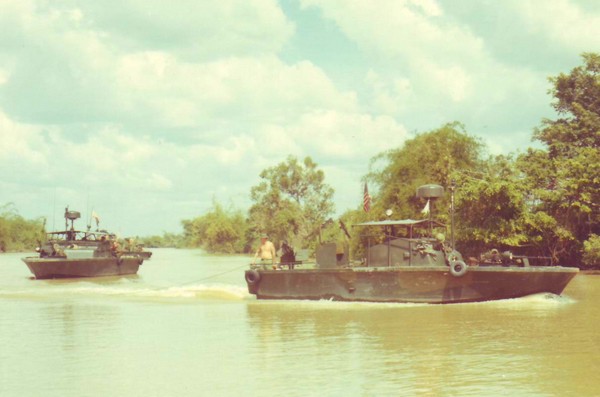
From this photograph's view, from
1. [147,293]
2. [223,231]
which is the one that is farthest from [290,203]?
[147,293]

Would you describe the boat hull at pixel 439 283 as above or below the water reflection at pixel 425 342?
above

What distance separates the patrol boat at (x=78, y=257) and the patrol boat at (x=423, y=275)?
16527 mm

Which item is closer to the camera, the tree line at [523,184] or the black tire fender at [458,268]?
the black tire fender at [458,268]

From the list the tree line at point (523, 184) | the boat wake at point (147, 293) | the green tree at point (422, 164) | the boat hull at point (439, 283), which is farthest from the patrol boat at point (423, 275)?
the green tree at point (422, 164)

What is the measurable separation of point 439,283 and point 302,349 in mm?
6953

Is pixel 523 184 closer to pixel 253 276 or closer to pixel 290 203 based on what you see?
pixel 253 276

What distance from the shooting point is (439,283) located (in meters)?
18.5

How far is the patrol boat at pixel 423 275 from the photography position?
18266mm

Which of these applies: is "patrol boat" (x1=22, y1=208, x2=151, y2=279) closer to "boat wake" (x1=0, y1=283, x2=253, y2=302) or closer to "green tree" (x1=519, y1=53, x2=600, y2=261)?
"boat wake" (x1=0, y1=283, x2=253, y2=302)

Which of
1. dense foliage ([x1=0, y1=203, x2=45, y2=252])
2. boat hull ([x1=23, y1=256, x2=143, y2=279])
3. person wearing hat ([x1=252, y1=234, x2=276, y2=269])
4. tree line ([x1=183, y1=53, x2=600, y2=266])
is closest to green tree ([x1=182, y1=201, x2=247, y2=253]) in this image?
dense foliage ([x1=0, y1=203, x2=45, y2=252])

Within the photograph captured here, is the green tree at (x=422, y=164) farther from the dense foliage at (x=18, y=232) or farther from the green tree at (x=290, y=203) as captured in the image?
the dense foliage at (x=18, y=232)

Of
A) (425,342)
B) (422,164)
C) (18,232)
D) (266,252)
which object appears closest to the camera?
(425,342)

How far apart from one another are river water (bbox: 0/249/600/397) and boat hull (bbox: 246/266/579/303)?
29cm

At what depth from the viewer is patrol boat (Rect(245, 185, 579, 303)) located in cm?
1827
